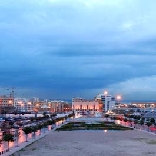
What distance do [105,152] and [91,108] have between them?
163m

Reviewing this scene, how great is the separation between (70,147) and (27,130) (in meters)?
7.51

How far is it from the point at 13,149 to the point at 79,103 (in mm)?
167618

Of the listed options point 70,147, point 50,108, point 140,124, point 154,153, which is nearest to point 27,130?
point 70,147

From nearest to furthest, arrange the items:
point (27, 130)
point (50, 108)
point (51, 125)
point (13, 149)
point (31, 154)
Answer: point (31, 154) < point (13, 149) < point (27, 130) < point (51, 125) < point (50, 108)

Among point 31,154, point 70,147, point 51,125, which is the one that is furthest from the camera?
point 51,125

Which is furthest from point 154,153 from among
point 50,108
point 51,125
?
point 50,108

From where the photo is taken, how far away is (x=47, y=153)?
94.6ft

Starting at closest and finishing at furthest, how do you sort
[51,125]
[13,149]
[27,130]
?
[13,149] → [27,130] → [51,125]

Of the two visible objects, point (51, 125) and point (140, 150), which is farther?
point (51, 125)

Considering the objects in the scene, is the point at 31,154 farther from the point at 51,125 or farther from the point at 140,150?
the point at 51,125

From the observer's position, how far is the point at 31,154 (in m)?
28.2

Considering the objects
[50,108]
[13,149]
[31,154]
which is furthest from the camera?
[50,108]

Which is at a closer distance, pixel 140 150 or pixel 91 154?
pixel 91 154

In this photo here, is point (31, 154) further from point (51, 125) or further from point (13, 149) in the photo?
point (51, 125)
